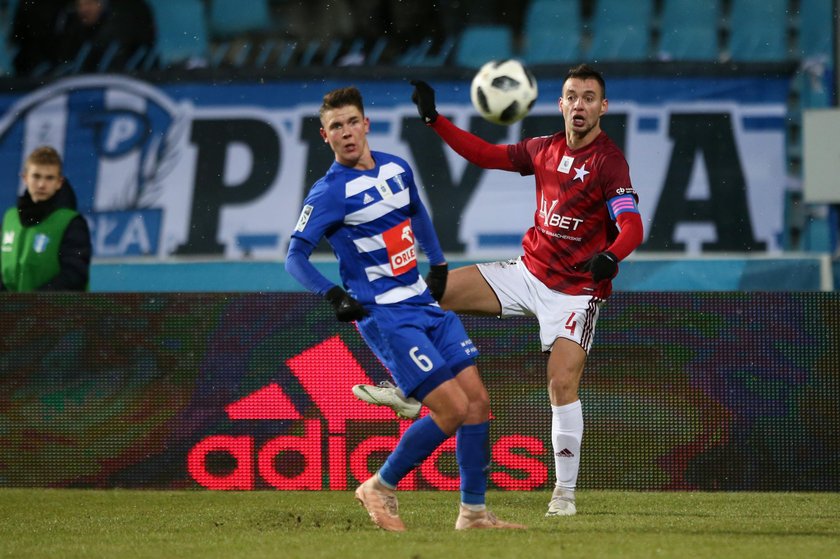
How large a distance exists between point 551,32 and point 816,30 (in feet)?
8.06

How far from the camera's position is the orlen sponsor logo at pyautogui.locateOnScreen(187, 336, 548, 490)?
718 centimetres

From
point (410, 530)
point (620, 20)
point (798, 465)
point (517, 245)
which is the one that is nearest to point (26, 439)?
point (410, 530)

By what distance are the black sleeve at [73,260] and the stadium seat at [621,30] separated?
5.67 m

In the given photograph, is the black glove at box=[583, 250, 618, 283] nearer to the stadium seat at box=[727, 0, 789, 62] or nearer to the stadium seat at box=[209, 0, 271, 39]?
the stadium seat at box=[727, 0, 789, 62]

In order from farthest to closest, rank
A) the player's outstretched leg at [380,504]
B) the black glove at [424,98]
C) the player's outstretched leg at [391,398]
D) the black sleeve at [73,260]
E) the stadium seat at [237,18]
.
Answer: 1. the stadium seat at [237,18]
2. the black sleeve at [73,260]
3. the black glove at [424,98]
4. the player's outstretched leg at [391,398]
5. the player's outstretched leg at [380,504]

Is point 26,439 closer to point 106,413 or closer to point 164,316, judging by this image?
point 106,413

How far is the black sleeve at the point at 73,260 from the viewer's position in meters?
7.89

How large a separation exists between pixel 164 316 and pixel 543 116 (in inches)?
207

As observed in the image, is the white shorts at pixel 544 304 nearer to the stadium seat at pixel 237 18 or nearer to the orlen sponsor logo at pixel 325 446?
the orlen sponsor logo at pixel 325 446

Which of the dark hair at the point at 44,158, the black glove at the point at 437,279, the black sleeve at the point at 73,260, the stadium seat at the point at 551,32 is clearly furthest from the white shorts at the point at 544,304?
the stadium seat at the point at 551,32

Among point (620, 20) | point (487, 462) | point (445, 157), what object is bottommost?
point (487, 462)

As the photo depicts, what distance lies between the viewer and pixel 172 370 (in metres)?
7.39

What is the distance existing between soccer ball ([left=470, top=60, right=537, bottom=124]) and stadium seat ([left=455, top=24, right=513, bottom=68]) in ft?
19.1

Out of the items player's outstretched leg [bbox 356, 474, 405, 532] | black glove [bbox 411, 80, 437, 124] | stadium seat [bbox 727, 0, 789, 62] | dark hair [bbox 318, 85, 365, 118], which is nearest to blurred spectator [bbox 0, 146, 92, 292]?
black glove [bbox 411, 80, 437, 124]
